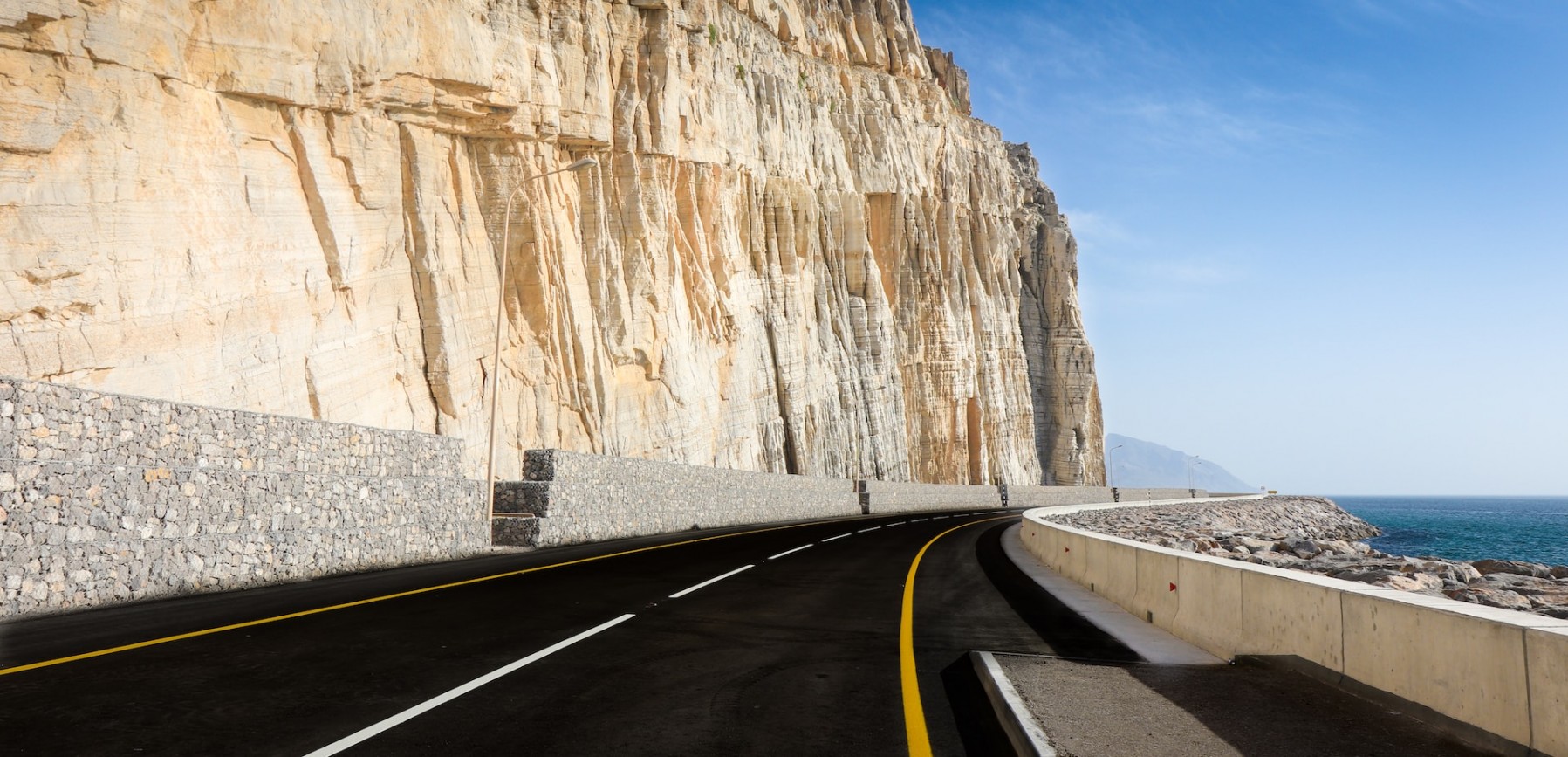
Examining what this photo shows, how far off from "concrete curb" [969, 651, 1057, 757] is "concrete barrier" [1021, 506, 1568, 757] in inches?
83.4

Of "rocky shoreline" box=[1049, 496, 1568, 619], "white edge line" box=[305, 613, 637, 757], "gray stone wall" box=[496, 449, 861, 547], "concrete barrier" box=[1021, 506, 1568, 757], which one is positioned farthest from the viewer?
"gray stone wall" box=[496, 449, 861, 547]

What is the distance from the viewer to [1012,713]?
6.00m

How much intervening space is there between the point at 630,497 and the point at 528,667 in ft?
62.4

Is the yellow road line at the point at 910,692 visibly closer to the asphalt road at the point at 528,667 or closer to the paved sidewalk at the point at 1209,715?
the asphalt road at the point at 528,667

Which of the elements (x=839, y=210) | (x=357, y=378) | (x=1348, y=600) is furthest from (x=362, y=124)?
(x=839, y=210)

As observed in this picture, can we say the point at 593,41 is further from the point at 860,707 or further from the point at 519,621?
the point at 860,707

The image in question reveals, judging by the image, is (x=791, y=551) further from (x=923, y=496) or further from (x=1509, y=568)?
(x=923, y=496)

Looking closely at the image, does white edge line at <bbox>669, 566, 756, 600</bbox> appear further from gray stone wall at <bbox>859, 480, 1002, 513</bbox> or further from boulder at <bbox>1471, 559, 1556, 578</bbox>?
gray stone wall at <bbox>859, 480, 1002, 513</bbox>

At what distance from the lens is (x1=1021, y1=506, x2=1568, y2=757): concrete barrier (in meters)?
4.80

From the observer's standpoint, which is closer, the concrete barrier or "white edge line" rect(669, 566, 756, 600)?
the concrete barrier

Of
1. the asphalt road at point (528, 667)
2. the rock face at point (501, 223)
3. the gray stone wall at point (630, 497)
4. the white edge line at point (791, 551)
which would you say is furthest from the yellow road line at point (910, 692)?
the rock face at point (501, 223)

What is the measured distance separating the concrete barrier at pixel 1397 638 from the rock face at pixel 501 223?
15.6 metres

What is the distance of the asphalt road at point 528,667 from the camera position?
5.57 meters

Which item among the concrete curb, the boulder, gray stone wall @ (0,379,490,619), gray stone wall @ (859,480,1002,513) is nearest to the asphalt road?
the concrete curb
